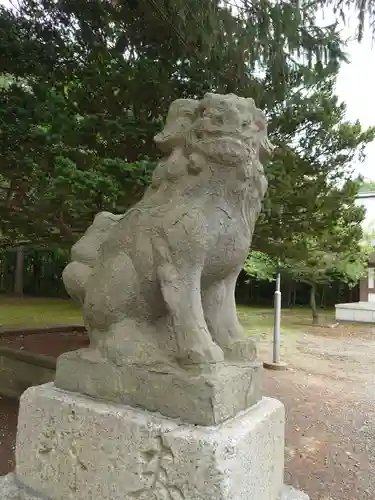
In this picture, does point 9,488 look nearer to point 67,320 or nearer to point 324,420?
point 324,420

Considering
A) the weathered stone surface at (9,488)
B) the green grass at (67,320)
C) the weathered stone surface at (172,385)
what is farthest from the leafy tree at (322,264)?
the weathered stone surface at (9,488)

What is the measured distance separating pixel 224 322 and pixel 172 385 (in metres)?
0.35

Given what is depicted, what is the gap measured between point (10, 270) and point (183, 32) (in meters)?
16.8

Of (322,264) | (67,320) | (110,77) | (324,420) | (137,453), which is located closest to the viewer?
(137,453)

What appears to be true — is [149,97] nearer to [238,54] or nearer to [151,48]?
[151,48]

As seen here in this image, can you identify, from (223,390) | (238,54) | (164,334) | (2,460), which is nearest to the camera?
(223,390)

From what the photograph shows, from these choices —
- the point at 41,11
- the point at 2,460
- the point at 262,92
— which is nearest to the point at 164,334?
the point at 2,460

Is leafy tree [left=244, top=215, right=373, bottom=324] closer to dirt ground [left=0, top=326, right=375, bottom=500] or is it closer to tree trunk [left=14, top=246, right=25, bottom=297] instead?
dirt ground [left=0, top=326, right=375, bottom=500]

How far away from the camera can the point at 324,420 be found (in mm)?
4078

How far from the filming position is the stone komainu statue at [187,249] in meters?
1.50

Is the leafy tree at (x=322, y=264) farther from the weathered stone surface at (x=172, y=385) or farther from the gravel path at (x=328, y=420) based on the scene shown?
the weathered stone surface at (x=172, y=385)

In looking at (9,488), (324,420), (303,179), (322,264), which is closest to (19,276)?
(322,264)

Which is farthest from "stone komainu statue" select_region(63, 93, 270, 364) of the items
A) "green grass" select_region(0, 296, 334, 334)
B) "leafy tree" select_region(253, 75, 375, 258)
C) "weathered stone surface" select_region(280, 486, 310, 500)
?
"green grass" select_region(0, 296, 334, 334)

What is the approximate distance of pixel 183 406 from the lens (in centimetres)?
140
